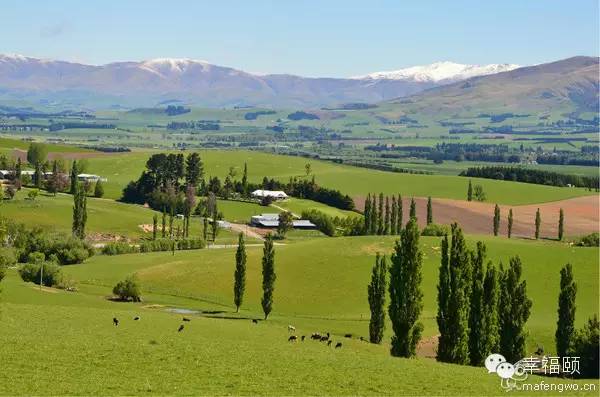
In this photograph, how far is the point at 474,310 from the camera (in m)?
68.5

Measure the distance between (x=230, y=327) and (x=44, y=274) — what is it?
41.7m

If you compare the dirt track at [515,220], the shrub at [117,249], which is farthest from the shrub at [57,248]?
the dirt track at [515,220]

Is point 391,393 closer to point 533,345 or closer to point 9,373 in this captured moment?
point 9,373

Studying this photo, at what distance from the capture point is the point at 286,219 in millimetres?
176375

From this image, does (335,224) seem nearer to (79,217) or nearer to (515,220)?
(515,220)

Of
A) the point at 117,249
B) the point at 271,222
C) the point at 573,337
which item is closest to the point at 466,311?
the point at 573,337

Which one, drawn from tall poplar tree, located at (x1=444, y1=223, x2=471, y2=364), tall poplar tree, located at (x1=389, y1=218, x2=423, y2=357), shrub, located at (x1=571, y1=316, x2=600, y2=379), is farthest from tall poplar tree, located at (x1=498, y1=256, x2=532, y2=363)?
tall poplar tree, located at (x1=389, y1=218, x2=423, y2=357)

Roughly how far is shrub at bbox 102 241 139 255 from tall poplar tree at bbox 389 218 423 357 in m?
83.9

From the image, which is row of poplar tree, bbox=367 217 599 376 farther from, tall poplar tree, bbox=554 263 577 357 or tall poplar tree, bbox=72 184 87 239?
tall poplar tree, bbox=72 184 87 239

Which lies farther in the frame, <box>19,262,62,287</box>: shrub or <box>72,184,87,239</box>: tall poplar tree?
<box>72,184,87,239</box>: tall poplar tree

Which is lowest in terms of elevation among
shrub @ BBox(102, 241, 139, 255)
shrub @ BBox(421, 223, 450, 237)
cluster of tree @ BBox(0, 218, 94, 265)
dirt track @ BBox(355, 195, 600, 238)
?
shrub @ BBox(102, 241, 139, 255)

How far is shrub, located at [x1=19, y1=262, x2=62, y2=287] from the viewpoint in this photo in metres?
108

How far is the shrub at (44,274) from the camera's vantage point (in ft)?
355

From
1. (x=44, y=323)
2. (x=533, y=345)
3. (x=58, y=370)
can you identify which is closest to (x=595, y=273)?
(x=533, y=345)
